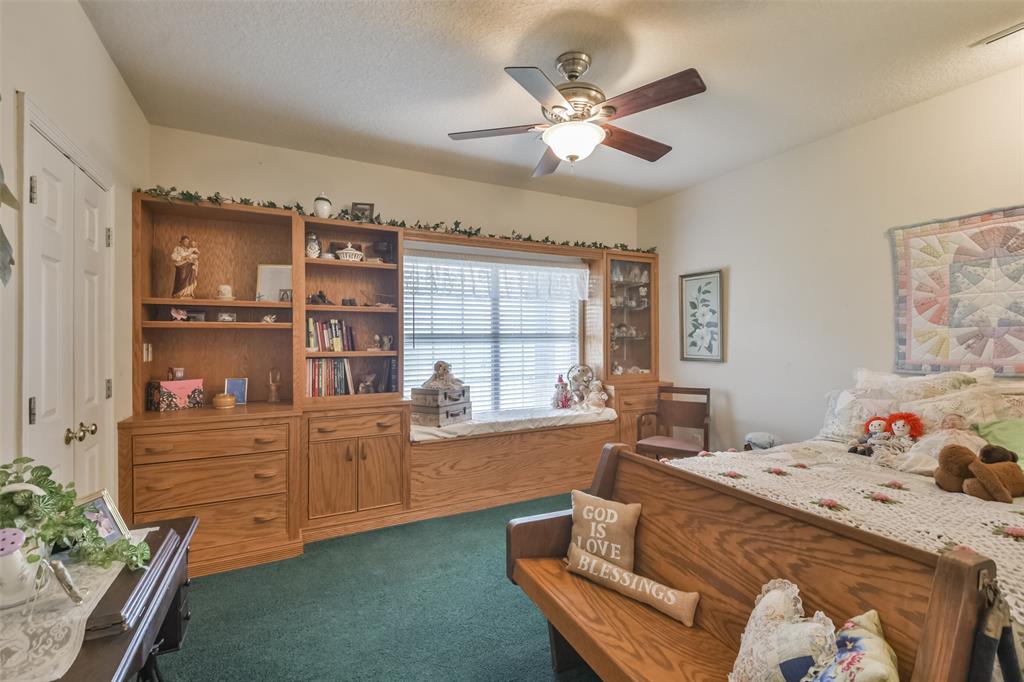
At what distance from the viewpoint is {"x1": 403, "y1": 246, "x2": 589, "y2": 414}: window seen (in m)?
3.82

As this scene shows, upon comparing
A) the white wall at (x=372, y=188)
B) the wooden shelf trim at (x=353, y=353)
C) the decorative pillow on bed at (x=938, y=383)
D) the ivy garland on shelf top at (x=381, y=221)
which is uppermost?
the white wall at (x=372, y=188)

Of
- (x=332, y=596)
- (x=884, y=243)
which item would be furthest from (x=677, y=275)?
(x=332, y=596)

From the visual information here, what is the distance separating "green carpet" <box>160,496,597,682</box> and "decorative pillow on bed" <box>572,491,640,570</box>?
1.75 feet

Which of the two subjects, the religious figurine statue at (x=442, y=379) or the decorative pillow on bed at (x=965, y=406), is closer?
the decorative pillow on bed at (x=965, y=406)

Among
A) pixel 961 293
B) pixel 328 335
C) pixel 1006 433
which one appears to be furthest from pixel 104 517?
pixel 961 293

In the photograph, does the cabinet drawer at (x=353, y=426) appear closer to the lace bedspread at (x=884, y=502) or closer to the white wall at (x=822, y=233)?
the lace bedspread at (x=884, y=502)

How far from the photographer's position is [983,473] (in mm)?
1755

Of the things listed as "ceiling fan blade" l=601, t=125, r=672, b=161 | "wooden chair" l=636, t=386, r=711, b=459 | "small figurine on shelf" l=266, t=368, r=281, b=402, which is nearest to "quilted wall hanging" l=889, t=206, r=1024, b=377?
"wooden chair" l=636, t=386, r=711, b=459

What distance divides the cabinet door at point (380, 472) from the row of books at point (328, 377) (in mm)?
415

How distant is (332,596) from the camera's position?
233cm

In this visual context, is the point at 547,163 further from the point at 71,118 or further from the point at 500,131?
the point at 71,118

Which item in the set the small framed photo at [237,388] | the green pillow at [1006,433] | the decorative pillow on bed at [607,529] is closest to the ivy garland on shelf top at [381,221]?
the small framed photo at [237,388]

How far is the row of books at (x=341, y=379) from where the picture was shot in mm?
3139

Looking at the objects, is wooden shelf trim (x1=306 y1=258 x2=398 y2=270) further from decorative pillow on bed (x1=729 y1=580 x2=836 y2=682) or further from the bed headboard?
decorative pillow on bed (x1=729 y1=580 x2=836 y2=682)
